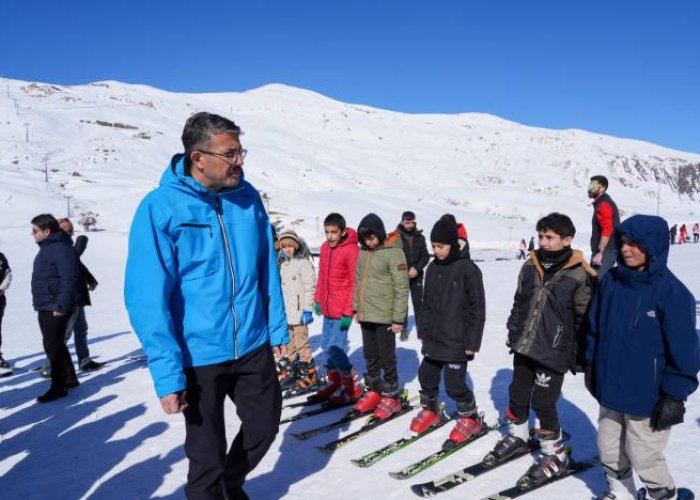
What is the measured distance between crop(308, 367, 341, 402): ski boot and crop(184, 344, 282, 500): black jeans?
107 inches

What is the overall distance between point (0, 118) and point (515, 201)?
6821 centimetres

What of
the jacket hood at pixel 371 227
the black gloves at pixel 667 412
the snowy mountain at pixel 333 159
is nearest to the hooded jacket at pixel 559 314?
the black gloves at pixel 667 412

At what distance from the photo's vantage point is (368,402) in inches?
212

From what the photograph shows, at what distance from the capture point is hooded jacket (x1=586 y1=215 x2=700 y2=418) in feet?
9.58

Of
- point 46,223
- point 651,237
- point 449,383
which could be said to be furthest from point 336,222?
point 46,223

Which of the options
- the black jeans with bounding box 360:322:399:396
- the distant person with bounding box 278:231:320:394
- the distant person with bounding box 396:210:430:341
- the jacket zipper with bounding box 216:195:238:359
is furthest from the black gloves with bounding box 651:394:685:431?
the distant person with bounding box 396:210:430:341


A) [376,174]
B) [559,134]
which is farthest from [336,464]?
[559,134]

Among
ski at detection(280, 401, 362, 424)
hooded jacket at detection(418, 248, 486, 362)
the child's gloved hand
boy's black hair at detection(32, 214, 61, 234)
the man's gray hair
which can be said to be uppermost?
the man's gray hair

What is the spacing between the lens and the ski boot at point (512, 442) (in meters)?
4.08

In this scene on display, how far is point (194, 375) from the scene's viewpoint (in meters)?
2.74

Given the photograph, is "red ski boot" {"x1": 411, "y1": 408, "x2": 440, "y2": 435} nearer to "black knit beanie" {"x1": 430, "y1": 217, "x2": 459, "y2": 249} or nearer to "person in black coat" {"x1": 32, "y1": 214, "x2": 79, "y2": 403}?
"black knit beanie" {"x1": 430, "y1": 217, "x2": 459, "y2": 249}

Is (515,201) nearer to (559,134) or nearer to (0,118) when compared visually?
(559,134)

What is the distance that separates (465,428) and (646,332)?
6.29ft

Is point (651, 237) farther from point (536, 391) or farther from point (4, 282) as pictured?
point (4, 282)
